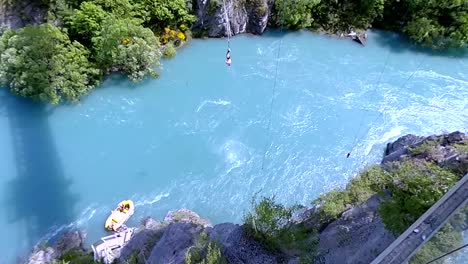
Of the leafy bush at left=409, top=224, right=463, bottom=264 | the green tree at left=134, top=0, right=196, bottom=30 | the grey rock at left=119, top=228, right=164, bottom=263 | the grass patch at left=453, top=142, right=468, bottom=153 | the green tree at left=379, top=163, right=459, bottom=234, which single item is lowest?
the grey rock at left=119, top=228, right=164, bottom=263

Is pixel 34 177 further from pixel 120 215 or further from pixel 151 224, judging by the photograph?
pixel 151 224

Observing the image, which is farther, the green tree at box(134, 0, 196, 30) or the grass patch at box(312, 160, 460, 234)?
the green tree at box(134, 0, 196, 30)

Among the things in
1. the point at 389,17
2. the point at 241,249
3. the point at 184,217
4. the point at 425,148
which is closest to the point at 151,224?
the point at 184,217

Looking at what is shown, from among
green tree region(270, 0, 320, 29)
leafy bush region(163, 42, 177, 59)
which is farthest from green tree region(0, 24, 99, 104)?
green tree region(270, 0, 320, 29)

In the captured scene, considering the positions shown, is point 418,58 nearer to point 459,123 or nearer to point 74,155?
point 459,123

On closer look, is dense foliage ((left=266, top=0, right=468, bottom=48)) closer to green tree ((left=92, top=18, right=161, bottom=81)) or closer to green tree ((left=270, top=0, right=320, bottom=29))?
green tree ((left=270, top=0, right=320, bottom=29))

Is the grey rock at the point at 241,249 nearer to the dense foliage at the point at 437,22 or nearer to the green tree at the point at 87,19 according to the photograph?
the green tree at the point at 87,19
